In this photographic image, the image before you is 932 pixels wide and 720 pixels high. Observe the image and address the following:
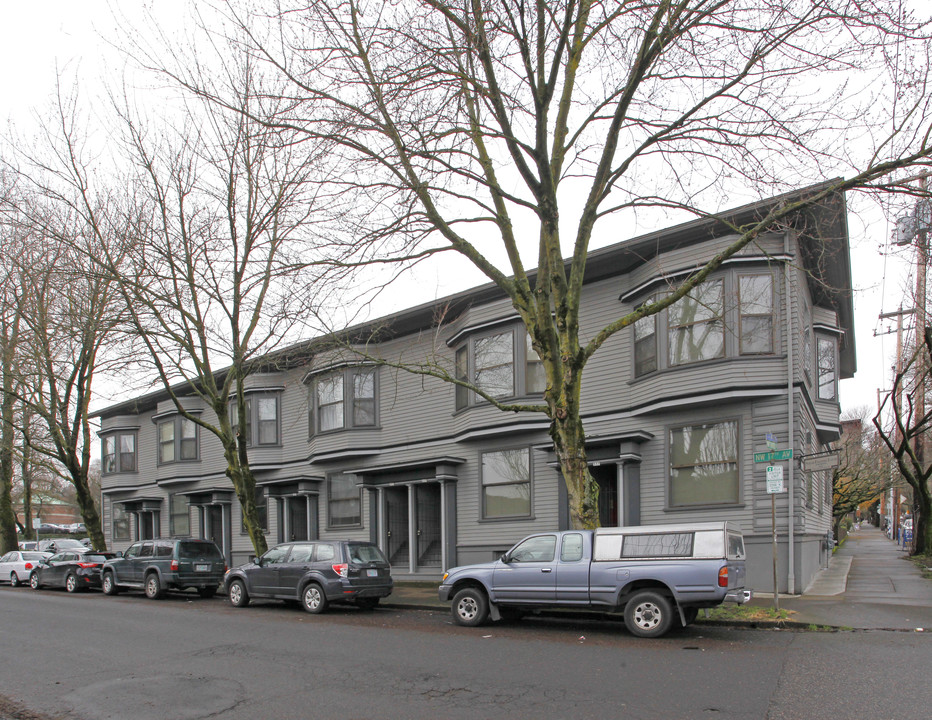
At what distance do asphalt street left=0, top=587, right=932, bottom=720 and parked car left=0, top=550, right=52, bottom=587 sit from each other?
51.1 feet

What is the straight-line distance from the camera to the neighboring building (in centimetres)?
1647

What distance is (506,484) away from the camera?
20922 mm

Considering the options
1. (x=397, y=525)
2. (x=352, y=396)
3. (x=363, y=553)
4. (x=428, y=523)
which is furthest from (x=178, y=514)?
(x=363, y=553)

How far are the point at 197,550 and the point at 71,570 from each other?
6057 mm

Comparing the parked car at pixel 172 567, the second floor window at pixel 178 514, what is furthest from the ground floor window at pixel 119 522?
the parked car at pixel 172 567

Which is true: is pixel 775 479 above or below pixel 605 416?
below

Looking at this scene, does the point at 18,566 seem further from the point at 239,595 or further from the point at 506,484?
the point at 506,484

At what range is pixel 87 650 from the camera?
1116 centimetres

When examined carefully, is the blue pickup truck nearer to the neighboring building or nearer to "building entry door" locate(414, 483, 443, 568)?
the neighboring building

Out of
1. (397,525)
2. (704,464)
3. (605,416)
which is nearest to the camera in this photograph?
(704,464)

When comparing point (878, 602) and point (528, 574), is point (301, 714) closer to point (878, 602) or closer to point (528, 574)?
point (528, 574)

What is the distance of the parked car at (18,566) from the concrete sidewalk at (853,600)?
1407 cm

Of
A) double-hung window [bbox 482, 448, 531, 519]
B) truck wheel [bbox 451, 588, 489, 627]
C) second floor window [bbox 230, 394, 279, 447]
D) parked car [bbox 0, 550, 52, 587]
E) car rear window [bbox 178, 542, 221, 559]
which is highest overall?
second floor window [bbox 230, 394, 279, 447]

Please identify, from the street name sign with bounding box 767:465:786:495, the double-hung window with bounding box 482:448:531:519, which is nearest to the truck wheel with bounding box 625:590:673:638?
the street name sign with bounding box 767:465:786:495
